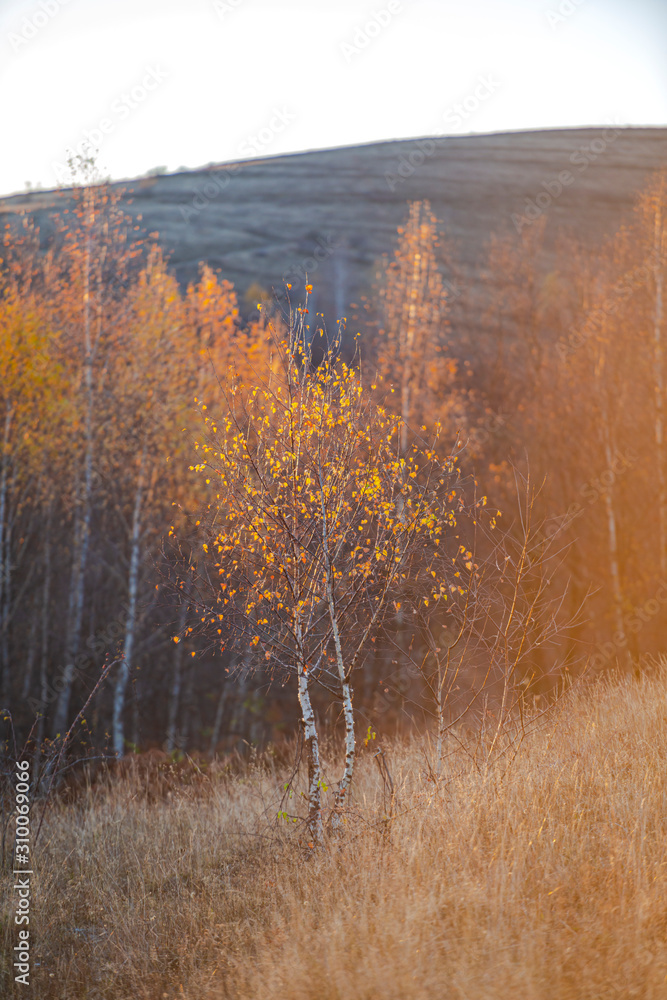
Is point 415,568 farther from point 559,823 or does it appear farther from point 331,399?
point 559,823

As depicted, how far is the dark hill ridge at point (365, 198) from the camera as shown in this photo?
52.3 metres

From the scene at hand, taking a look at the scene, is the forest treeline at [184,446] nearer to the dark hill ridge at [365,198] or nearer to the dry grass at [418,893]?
the dry grass at [418,893]

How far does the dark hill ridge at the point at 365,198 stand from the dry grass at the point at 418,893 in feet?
132

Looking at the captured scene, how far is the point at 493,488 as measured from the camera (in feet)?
73.6

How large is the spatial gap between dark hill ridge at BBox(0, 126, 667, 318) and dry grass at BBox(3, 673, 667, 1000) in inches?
1587

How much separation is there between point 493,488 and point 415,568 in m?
15.1

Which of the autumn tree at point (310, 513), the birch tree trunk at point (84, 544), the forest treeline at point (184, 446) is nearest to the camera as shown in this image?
the autumn tree at point (310, 513)

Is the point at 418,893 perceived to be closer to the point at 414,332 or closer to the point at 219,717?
the point at 219,717

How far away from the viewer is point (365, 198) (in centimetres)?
6366

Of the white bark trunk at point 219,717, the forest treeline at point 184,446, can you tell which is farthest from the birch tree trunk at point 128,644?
the white bark trunk at point 219,717

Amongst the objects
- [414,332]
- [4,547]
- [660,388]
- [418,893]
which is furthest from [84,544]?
[660,388]

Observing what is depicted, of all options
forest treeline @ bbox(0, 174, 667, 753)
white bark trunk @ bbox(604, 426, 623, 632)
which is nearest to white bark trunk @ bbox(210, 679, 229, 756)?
forest treeline @ bbox(0, 174, 667, 753)

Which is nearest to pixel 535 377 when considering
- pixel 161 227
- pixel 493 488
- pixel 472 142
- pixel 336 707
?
pixel 493 488

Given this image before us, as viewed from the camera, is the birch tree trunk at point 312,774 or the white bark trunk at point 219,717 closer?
the birch tree trunk at point 312,774
